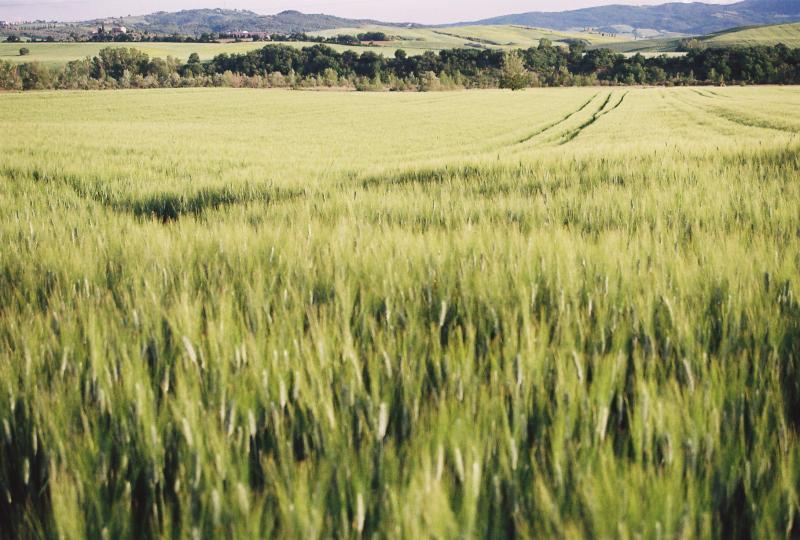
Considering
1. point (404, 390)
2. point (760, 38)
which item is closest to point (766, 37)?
point (760, 38)

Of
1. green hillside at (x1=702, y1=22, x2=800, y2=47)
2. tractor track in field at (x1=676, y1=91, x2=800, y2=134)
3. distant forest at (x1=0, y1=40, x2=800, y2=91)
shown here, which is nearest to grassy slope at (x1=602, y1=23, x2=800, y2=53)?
green hillside at (x1=702, y1=22, x2=800, y2=47)

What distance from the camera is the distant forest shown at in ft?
256

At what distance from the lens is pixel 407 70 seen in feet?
318

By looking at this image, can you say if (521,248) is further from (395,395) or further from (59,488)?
(59,488)

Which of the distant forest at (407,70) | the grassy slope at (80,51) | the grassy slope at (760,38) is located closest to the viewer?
the distant forest at (407,70)

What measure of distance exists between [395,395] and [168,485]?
0.40 meters

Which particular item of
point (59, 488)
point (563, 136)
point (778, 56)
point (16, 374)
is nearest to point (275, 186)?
point (16, 374)

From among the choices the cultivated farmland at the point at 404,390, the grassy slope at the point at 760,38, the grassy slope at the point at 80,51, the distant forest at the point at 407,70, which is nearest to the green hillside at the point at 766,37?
the grassy slope at the point at 760,38

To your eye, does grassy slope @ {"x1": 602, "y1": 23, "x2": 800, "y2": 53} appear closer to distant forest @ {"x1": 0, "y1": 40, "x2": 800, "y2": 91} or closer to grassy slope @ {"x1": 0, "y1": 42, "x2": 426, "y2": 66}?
distant forest @ {"x1": 0, "y1": 40, "x2": 800, "y2": 91}

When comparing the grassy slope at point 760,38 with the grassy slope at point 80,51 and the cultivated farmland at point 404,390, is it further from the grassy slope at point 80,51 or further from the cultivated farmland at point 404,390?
the cultivated farmland at point 404,390

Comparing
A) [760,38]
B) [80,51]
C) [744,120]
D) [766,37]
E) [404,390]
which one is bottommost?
[404,390]

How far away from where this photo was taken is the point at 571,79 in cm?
9275

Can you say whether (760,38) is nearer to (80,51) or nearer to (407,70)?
(407,70)

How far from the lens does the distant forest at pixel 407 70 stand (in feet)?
256
